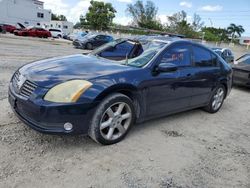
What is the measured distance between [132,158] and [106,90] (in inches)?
37.5

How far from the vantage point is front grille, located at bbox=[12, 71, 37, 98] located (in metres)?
3.41

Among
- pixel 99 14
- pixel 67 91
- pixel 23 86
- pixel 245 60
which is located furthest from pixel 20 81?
pixel 99 14

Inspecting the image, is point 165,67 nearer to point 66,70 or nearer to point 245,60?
point 66,70

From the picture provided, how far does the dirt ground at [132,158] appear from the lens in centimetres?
301

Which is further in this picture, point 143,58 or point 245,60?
point 245,60

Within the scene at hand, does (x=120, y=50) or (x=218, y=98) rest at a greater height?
(x=120, y=50)

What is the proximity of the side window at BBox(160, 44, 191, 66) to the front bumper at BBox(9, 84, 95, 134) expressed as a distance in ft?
5.37

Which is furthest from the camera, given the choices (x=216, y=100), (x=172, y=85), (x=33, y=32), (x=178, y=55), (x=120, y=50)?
(x=33, y=32)

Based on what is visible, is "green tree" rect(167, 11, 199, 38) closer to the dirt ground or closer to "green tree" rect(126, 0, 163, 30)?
"green tree" rect(126, 0, 163, 30)

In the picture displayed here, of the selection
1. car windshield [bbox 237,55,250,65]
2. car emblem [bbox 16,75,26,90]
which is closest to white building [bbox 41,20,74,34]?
car windshield [bbox 237,55,250,65]

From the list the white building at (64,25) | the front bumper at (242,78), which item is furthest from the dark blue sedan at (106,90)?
the white building at (64,25)

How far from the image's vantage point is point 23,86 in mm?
3557

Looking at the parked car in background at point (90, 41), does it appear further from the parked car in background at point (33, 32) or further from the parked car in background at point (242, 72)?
the parked car in background at point (242, 72)

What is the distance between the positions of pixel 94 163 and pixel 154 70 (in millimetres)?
1708
